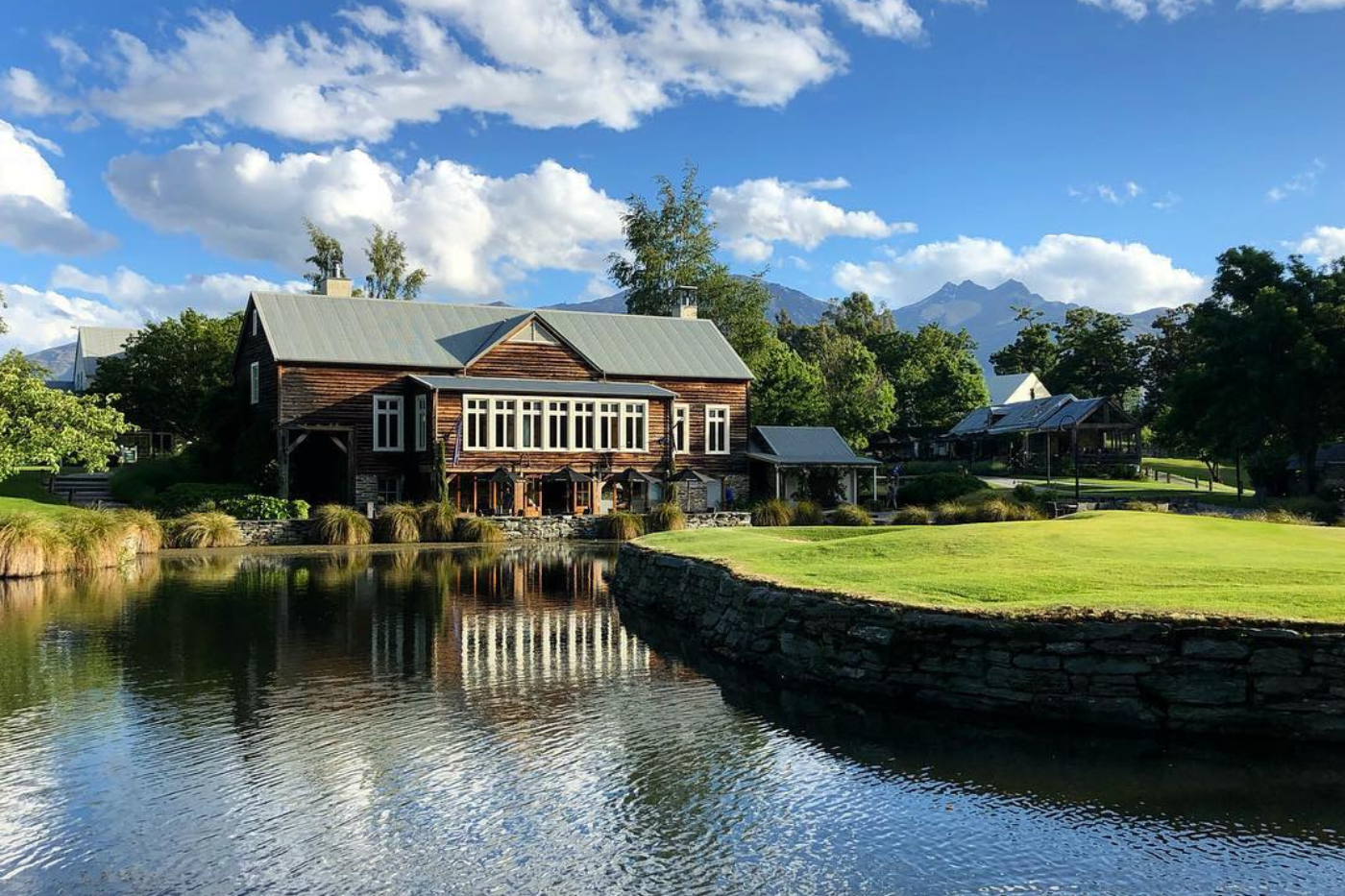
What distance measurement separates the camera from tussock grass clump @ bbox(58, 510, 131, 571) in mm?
27953

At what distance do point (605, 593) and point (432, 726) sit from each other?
12.6 meters

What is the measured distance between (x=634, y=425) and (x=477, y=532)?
11008mm

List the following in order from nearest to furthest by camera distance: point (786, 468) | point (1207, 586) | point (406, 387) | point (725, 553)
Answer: point (1207, 586), point (725, 553), point (406, 387), point (786, 468)

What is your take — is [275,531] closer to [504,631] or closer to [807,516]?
[807,516]

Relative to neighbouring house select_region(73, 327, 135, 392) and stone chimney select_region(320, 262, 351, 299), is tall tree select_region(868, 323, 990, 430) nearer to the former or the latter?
stone chimney select_region(320, 262, 351, 299)

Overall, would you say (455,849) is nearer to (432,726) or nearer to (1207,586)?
(432,726)

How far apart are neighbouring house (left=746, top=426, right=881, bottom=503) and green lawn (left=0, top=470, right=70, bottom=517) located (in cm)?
2892

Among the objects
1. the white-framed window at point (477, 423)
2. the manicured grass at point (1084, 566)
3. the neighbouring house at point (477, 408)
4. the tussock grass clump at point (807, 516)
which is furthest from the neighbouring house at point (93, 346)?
the manicured grass at point (1084, 566)

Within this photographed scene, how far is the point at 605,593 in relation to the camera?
82.4 ft

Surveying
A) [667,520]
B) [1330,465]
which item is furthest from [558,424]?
[1330,465]

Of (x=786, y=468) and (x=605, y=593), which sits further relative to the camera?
(x=786, y=468)

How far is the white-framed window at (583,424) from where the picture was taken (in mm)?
47031

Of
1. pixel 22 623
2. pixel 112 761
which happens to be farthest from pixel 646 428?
pixel 112 761

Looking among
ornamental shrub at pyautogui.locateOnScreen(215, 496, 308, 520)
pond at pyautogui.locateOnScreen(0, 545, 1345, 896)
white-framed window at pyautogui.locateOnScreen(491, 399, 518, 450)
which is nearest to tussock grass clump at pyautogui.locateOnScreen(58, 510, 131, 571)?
ornamental shrub at pyautogui.locateOnScreen(215, 496, 308, 520)
